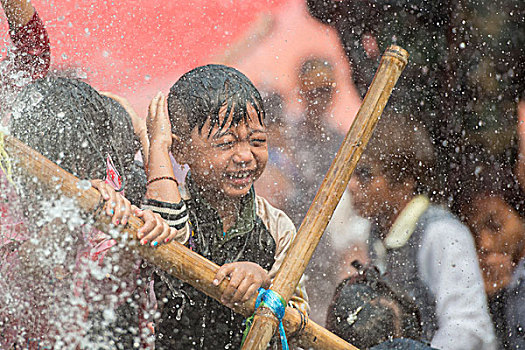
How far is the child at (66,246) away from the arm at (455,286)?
1464 millimetres

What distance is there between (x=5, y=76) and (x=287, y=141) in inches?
65.5

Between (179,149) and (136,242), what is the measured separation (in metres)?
0.46

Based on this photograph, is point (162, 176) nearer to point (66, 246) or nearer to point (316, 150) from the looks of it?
point (66, 246)

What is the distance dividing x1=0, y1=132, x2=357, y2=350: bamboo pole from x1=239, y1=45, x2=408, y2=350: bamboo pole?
11 centimetres

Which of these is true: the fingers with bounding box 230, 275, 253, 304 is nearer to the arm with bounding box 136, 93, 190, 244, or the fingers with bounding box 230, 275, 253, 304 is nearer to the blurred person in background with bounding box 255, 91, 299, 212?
the arm with bounding box 136, 93, 190, 244

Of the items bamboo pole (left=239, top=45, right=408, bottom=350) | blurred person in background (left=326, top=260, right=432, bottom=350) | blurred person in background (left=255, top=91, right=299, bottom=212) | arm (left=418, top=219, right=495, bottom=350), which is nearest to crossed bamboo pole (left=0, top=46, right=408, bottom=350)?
bamboo pole (left=239, top=45, right=408, bottom=350)

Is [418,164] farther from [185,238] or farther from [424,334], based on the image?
[185,238]

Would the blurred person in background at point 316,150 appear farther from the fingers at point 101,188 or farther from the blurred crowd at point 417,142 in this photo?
the fingers at point 101,188

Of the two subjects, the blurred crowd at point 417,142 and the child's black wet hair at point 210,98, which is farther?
the blurred crowd at point 417,142

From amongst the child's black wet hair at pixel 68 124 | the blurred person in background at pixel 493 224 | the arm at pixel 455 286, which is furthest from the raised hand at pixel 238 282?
the blurred person in background at pixel 493 224

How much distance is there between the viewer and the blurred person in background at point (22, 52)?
2.05 meters

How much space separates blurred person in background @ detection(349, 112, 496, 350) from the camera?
2877 mm

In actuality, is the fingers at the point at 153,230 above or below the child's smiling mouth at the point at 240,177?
below

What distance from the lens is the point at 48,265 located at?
6.72 ft
